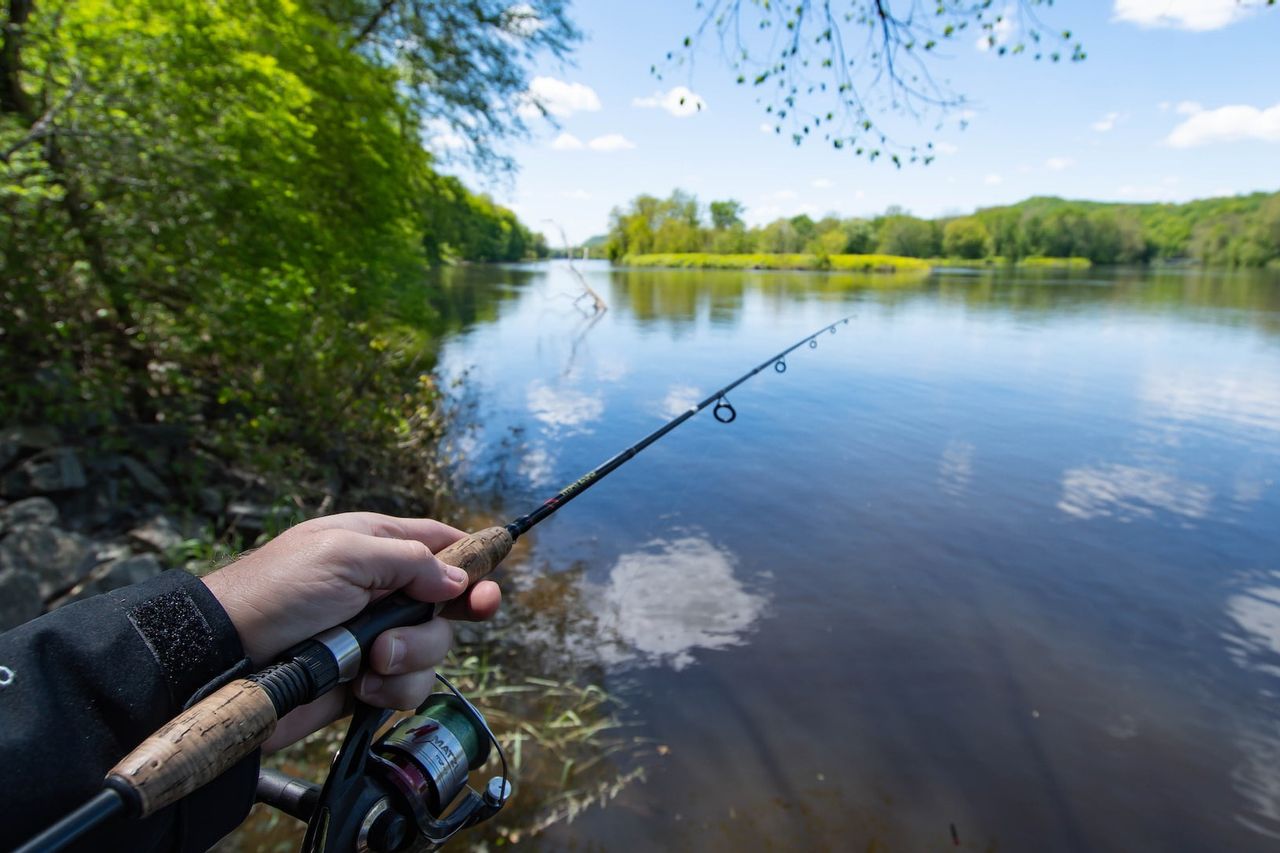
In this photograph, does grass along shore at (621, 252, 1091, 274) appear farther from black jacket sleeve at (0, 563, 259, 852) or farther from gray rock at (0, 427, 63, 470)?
black jacket sleeve at (0, 563, 259, 852)

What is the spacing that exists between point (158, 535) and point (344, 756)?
5.38 metres

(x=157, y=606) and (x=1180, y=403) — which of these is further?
(x=1180, y=403)

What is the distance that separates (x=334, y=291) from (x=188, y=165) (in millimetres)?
2470

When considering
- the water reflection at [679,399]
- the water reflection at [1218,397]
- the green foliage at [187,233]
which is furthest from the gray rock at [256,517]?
the water reflection at [1218,397]

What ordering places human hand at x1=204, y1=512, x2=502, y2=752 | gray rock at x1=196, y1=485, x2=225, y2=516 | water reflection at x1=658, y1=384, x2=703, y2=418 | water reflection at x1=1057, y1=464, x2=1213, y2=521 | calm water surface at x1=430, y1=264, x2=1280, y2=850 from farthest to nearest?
1. water reflection at x1=658, y1=384, x2=703, y2=418
2. water reflection at x1=1057, y1=464, x2=1213, y2=521
3. gray rock at x1=196, y1=485, x2=225, y2=516
4. calm water surface at x1=430, y1=264, x2=1280, y2=850
5. human hand at x1=204, y1=512, x2=502, y2=752

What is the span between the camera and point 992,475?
9812 mm

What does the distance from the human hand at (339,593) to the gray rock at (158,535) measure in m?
4.87

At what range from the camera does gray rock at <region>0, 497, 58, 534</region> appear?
15.4ft

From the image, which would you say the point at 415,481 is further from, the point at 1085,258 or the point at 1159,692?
the point at 1085,258

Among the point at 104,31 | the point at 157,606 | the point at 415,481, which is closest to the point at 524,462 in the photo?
the point at 415,481

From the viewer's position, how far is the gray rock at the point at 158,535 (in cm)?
536

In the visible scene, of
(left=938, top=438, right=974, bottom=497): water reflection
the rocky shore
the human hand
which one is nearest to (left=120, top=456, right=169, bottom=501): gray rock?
the rocky shore

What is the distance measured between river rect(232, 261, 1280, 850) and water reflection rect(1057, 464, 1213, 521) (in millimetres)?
60

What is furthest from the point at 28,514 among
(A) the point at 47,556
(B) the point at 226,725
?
(B) the point at 226,725
